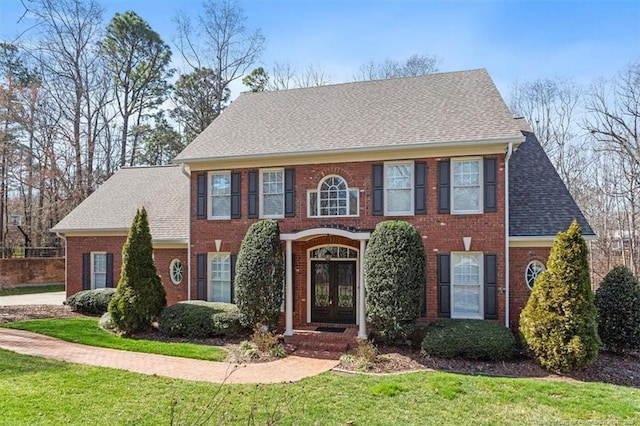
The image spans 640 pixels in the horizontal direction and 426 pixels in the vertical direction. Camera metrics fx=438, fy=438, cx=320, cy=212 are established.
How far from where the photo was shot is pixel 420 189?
12148 millimetres

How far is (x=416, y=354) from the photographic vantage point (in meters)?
10.6

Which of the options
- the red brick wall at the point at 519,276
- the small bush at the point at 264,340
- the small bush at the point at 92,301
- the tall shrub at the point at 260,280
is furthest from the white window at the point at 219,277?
the red brick wall at the point at 519,276

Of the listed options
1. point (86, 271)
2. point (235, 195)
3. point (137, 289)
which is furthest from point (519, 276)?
point (86, 271)

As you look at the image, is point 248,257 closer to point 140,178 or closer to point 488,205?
point 488,205

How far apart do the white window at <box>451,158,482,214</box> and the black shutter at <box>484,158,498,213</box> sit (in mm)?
156

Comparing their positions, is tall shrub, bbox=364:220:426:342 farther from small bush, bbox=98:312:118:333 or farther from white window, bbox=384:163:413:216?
small bush, bbox=98:312:118:333

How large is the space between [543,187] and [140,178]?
16182 millimetres

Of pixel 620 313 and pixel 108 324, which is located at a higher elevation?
pixel 620 313

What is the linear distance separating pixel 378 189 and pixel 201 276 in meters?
6.24

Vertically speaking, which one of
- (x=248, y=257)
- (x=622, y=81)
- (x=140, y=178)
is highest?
(x=622, y=81)

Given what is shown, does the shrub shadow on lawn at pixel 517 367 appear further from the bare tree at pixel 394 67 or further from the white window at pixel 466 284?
the bare tree at pixel 394 67

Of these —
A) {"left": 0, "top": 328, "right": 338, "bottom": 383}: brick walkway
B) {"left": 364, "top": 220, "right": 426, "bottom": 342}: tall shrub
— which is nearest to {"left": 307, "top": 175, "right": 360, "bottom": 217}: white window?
{"left": 364, "top": 220, "right": 426, "bottom": 342}: tall shrub

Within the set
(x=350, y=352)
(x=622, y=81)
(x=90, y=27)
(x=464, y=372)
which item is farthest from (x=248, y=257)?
(x=90, y=27)

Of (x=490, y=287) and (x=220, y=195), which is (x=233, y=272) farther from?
(x=490, y=287)
